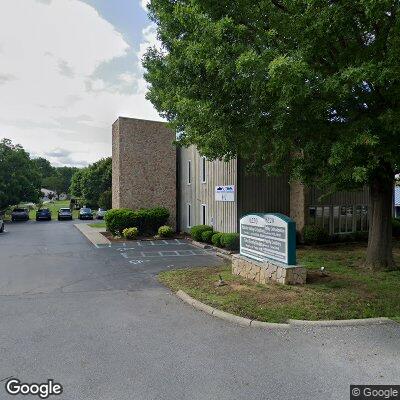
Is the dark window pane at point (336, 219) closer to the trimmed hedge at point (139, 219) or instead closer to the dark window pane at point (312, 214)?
the dark window pane at point (312, 214)

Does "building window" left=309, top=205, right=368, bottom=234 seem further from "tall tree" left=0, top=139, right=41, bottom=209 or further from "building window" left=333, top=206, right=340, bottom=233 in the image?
"tall tree" left=0, top=139, right=41, bottom=209

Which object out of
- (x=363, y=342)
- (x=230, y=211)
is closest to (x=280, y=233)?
(x=363, y=342)

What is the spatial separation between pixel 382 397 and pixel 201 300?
4492 mm

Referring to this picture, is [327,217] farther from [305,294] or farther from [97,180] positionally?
[97,180]

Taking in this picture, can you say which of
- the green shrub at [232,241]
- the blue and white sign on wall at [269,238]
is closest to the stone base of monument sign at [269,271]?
the blue and white sign on wall at [269,238]

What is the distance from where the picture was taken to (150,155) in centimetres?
2459

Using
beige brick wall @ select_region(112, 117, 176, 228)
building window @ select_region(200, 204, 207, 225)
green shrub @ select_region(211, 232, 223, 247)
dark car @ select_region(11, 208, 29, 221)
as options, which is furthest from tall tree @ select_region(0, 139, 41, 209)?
green shrub @ select_region(211, 232, 223, 247)

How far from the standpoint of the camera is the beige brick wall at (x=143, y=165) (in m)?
24.0

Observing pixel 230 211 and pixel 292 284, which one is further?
pixel 230 211

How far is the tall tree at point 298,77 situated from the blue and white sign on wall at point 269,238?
1677mm

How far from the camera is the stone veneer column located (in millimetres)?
18812

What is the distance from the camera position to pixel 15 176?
3891 centimetres

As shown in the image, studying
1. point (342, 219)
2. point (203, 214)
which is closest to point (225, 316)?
point (203, 214)

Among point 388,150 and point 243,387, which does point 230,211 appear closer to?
point 388,150
